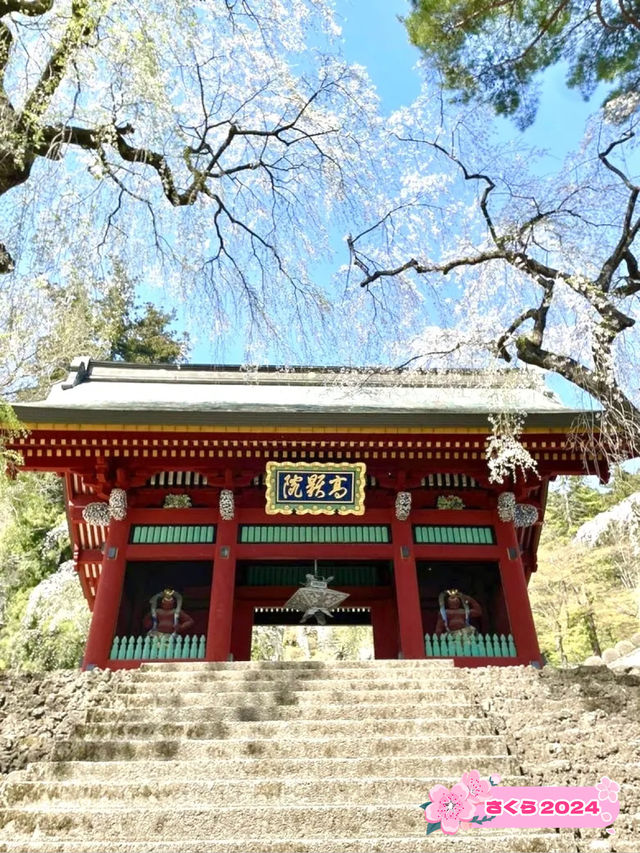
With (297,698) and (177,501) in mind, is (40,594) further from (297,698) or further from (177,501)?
(297,698)

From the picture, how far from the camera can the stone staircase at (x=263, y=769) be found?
374cm

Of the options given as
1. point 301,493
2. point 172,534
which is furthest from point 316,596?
point 172,534

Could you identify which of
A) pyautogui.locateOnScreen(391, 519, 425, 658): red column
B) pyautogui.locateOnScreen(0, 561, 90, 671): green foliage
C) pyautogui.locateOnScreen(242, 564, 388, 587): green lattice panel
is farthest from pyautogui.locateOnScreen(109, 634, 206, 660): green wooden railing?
pyautogui.locateOnScreen(0, 561, 90, 671): green foliage

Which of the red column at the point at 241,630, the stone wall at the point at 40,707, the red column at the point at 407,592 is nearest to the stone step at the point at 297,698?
the stone wall at the point at 40,707

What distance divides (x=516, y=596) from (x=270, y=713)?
15.9 feet

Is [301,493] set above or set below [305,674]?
above

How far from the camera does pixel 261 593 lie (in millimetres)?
11336

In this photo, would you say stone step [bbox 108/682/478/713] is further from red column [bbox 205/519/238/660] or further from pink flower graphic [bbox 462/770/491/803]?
red column [bbox 205/519/238/660]

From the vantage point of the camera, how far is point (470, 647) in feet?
28.0

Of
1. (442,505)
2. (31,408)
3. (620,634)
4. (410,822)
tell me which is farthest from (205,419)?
(620,634)

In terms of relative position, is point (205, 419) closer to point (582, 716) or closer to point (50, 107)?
point (50, 107)

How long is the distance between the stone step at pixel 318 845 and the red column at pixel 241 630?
7.55 metres

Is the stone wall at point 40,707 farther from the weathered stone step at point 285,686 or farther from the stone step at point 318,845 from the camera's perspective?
the stone step at point 318,845

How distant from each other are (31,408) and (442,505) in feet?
21.2
